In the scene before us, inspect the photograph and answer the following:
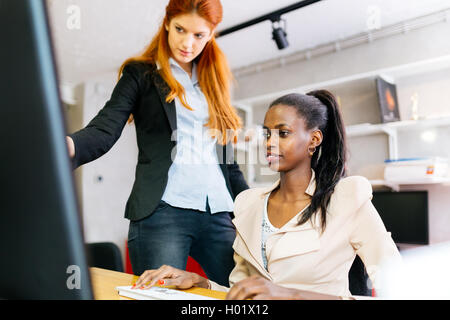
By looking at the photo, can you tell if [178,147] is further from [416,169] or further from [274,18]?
[416,169]

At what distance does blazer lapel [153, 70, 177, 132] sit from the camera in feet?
3.07

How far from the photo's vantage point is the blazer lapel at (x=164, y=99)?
935 mm

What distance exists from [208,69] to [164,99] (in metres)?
0.19

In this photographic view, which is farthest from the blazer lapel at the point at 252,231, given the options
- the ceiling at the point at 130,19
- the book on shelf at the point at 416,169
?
the book on shelf at the point at 416,169

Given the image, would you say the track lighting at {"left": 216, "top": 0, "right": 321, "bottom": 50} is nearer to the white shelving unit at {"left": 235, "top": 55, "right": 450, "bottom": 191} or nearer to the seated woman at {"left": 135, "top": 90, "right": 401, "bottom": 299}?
the white shelving unit at {"left": 235, "top": 55, "right": 450, "bottom": 191}

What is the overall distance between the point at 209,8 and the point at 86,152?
0.46 m

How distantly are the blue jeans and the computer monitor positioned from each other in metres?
0.69

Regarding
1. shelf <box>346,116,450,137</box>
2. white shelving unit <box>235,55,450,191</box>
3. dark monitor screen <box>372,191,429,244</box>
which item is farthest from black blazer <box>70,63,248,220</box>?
dark monitor screen <box>372,191,429,244</box>

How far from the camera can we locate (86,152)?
0.73 meters

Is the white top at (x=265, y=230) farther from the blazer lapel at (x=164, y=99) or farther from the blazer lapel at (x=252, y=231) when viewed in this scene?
the blazer lapel at (x=164, y=99)

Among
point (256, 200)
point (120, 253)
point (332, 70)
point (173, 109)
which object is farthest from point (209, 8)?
point (332, 70)

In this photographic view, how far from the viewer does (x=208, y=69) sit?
106 centimetres

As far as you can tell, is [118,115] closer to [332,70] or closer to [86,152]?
[86,152]

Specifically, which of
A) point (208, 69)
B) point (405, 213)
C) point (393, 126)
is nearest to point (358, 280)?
point (208, 69)
